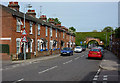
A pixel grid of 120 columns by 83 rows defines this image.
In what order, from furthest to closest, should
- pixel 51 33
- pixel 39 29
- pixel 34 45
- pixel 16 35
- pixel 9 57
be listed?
1. pixel 51 33
2. pixel 39 29
3. pixel 34 45
4. pixel 16 35
5. pixel 9 57

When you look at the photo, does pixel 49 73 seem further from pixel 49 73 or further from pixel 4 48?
pixel 4 48

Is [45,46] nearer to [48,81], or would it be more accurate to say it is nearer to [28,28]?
[28,28]

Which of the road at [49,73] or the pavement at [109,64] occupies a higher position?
the road at [49,73]

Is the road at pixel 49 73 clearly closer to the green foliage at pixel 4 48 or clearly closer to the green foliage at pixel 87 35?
the green foliage at pixel 4 48

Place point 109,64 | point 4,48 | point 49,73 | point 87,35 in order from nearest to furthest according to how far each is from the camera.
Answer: point 49,73 < point 109,64 < point 4,48 < point 87,35

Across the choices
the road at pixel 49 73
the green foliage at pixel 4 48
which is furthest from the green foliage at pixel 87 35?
the road at pixel 49 73

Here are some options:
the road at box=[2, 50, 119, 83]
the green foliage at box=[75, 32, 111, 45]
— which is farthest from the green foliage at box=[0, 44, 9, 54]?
the green foliage at box=[75, 32, 111, 45]

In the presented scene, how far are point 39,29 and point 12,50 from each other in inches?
364

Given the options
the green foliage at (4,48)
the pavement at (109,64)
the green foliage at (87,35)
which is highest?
the green foliage at (87,35)

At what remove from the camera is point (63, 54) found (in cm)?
3138

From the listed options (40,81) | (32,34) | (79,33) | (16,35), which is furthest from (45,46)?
(79,33)

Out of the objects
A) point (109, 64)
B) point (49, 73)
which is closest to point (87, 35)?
point (109, 64)

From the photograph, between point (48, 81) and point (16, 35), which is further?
point (16, 35)

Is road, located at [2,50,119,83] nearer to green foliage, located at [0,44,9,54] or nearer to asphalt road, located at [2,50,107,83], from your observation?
asphalt road, located at [2,50,107,83]
